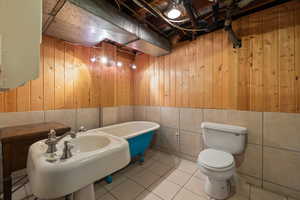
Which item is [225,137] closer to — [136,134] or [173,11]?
[136,134]

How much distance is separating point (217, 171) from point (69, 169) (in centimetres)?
138

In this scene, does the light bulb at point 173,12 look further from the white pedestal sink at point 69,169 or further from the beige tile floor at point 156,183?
the beige tile floor at point 156,183

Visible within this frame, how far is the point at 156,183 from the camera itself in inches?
68.2

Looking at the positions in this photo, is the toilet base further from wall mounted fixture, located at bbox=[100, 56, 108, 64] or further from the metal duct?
wall mounted fixture, located at bbox=[100, 56, 108, 64]

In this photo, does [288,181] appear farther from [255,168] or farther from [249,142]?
[249,142]

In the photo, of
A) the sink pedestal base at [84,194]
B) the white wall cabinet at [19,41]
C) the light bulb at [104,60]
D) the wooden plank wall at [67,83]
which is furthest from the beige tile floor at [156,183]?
the light bulb at [104,60]

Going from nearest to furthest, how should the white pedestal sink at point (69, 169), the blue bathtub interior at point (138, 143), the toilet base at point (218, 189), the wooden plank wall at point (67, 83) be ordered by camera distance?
the white pedestal sink at point (69, 169) → the toilet base at point (218, 189) → the wooden plank wall at point (67, 83) → the blue bathtub interior at point (138, 143)

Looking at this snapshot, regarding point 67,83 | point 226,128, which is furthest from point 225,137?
point 67,83

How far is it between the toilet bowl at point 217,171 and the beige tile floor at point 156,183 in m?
0.12

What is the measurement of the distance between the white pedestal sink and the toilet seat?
0.94 m

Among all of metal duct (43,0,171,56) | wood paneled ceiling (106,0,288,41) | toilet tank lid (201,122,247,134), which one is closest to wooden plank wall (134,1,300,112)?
wood paneled ceiling (106,0,288,41)

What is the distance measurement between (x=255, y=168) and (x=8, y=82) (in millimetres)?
2492

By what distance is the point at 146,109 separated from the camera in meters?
2.93

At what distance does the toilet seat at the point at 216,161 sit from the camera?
52.9 inches
